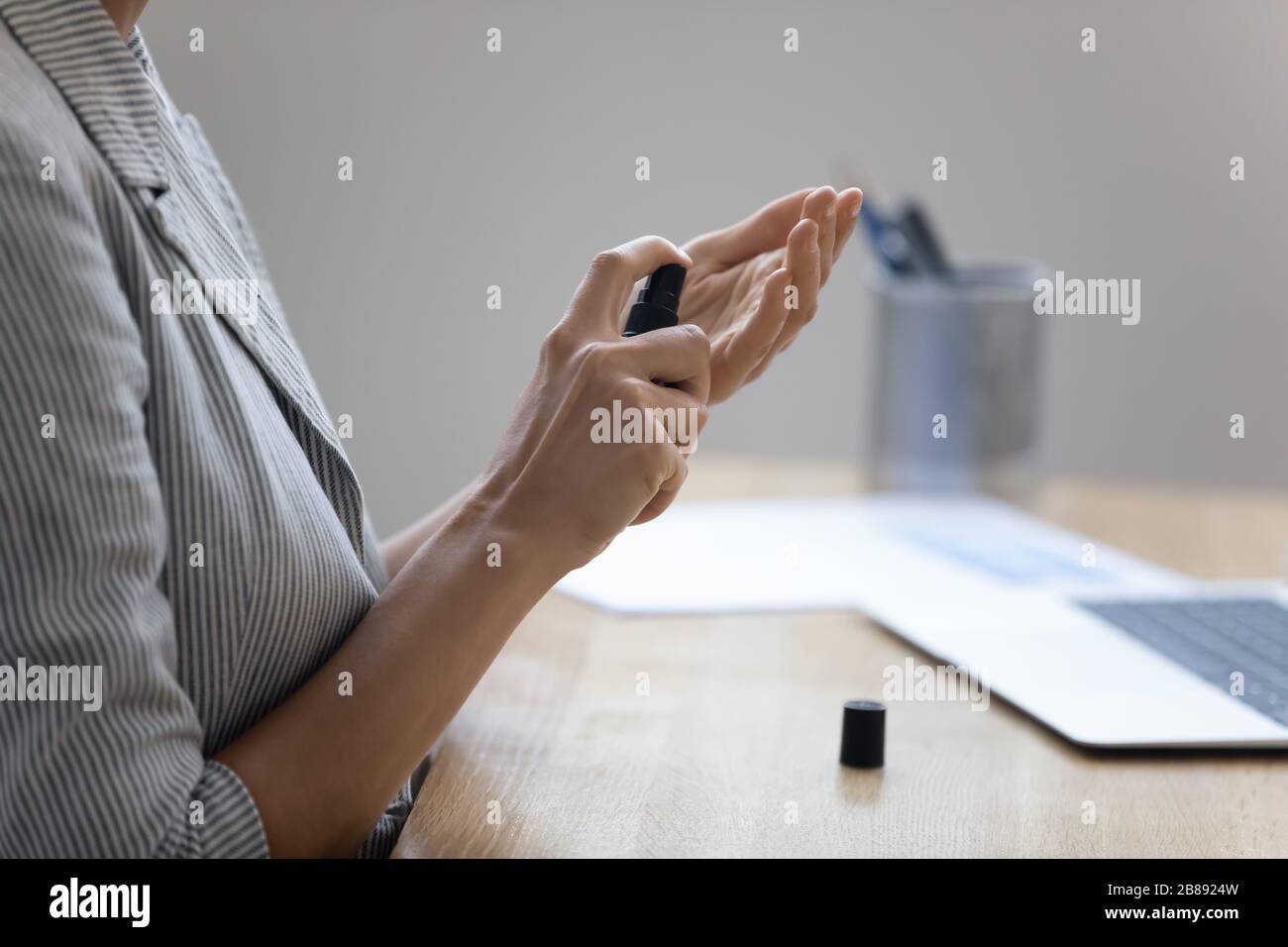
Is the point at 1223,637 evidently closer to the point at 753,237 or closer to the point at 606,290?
the point at 753,237

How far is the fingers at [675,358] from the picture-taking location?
70cm

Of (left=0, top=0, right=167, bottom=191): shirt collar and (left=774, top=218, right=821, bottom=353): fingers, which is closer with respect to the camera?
(left=0, top=0, right=167, bottom=191): shirt collar

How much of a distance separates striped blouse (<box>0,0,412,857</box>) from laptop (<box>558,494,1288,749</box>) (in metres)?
0.46

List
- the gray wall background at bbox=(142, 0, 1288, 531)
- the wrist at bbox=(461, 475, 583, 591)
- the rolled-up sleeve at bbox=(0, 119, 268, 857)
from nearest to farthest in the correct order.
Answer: the rolled-up sleeve at bbox=(0, 119, 268, 857) < the wrist at bbox=(461, 475, 583, 591) < the gray wall background at bbox=(142, 0, 1288, 531)

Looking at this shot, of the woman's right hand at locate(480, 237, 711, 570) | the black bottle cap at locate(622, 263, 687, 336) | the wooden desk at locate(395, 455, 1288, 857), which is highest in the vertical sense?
the black bottle cap at locate(622, 263, 687, 336)

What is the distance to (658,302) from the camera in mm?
762

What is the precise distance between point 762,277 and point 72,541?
1.53ft

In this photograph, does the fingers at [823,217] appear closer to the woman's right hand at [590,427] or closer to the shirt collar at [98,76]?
the woman's right hand at [590,427]

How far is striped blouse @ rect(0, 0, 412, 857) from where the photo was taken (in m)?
0.52

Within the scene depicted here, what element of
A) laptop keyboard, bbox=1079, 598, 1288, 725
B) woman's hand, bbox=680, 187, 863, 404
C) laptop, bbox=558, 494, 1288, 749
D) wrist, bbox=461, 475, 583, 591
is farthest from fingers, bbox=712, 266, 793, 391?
laptop keyboard, bbox=1079, 598, 1288, 725

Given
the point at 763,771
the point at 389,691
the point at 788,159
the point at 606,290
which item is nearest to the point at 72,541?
the point at 389,691

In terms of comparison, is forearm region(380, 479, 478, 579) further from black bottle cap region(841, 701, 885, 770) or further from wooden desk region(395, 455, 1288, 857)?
black bottle cap region(841, 701, 885, 770)

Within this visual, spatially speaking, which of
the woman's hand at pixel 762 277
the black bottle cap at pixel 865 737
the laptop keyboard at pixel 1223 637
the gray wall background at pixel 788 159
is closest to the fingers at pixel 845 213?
the woman's hand at pixel 762 277
